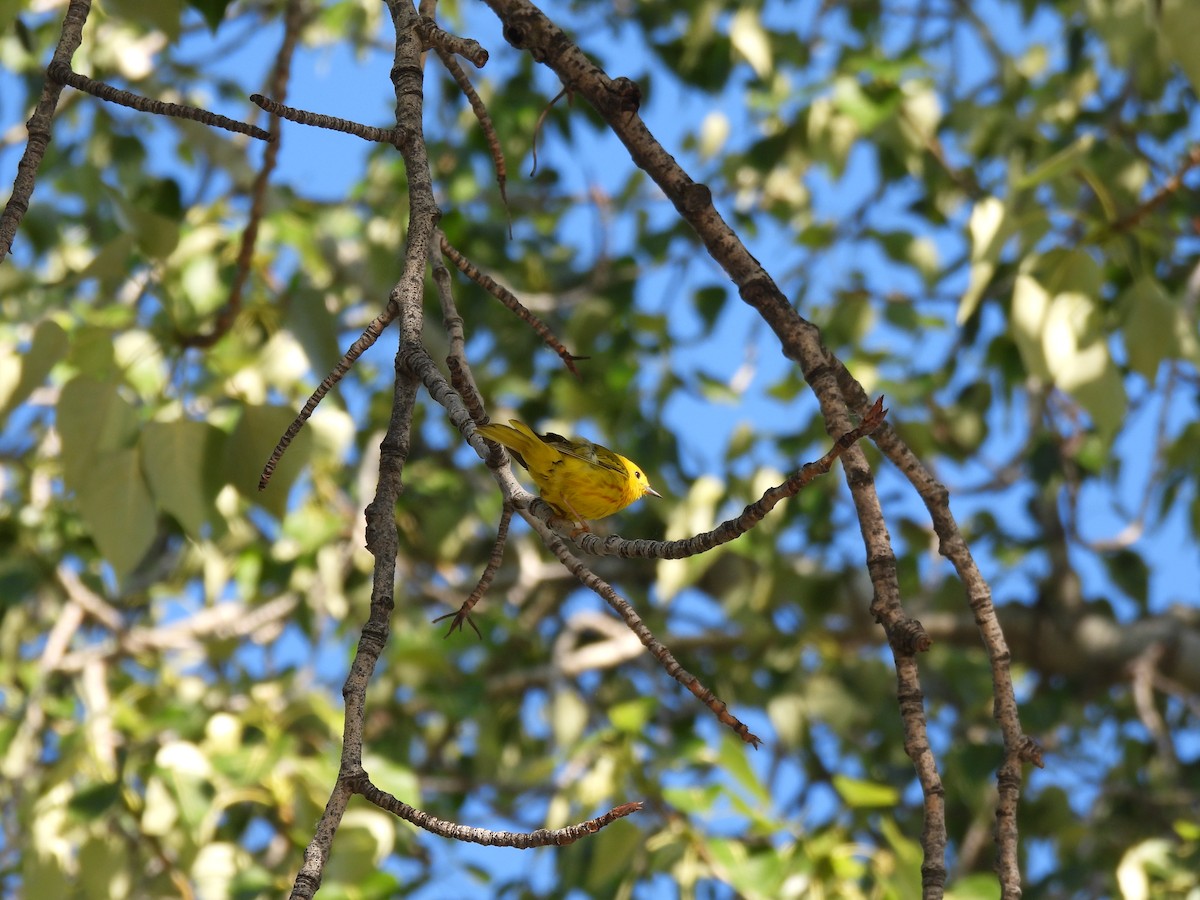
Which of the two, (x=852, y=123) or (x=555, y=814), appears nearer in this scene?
(x=555, y=814)

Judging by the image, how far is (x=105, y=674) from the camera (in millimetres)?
4312

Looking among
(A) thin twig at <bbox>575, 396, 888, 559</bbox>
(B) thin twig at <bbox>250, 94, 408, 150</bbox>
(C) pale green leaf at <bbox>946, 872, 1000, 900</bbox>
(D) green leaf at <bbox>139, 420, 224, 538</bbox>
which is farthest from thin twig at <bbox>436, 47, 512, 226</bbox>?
(C) pale green leaf at <bbox>946, 872, 1000, 900</bbox>

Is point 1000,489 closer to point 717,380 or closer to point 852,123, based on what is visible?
point 717,380

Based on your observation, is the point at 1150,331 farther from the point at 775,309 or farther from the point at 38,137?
the point at 38,137

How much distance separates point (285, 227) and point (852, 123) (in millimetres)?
1803

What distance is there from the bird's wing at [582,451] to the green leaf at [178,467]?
548 mm

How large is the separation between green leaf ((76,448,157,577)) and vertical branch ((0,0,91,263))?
2.71ft

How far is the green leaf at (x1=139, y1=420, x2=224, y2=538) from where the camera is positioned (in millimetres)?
1963

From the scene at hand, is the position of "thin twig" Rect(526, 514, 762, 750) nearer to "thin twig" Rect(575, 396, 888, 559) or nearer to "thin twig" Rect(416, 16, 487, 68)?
"thin twig" Rect(575, 396, 888, 559)

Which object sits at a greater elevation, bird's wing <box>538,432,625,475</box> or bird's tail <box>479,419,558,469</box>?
bird's wing <box>538,432,625,475</box>

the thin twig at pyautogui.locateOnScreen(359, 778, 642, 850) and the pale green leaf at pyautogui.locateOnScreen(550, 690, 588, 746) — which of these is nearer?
the thin twig at pyautogui.locateOnScreen(359, 778, 642, 850)

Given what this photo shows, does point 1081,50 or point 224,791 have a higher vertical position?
point 1081,50

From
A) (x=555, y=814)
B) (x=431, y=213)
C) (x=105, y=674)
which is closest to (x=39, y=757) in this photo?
(x=105, y=674)

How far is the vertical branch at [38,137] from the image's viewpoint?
3.58 ft
